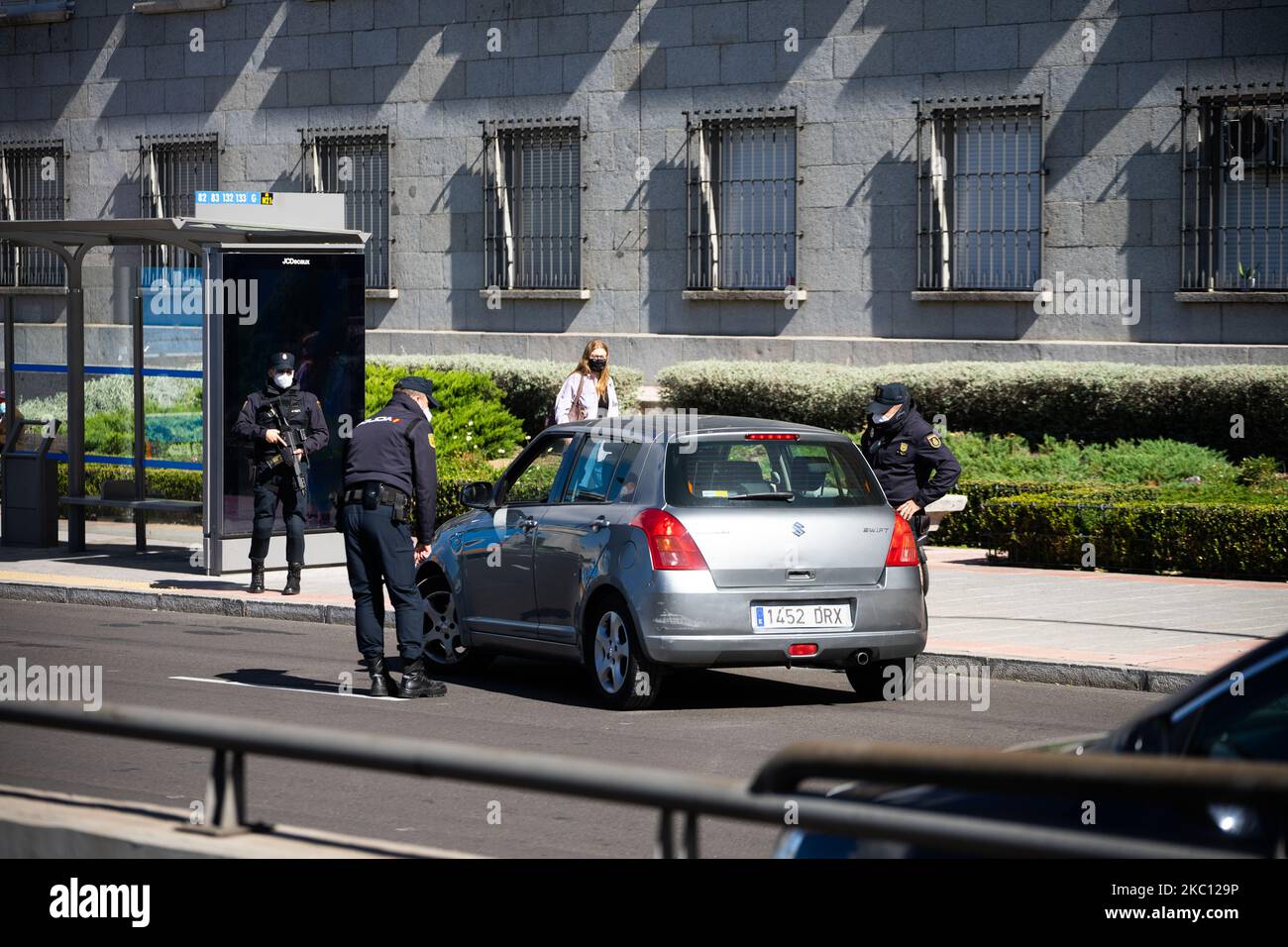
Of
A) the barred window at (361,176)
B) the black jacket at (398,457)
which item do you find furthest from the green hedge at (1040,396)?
the black jacket at (398,457)

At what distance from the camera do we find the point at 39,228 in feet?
59.0

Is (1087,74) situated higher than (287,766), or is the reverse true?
(1087,74)

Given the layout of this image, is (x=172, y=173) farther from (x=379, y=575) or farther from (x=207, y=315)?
(x=379, y=575)

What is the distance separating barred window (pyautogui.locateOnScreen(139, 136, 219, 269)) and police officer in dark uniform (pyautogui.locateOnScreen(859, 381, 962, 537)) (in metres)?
18.9

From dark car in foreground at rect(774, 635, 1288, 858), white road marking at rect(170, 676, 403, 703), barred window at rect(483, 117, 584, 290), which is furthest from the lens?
barred window at rect(483, 117, 584, 290)

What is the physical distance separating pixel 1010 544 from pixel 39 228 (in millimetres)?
9545

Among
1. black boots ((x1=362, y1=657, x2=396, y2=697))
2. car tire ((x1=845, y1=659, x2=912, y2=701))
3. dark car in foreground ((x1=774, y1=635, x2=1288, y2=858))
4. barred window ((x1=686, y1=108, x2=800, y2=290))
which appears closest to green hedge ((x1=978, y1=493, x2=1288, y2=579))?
car tire ((x1=845, y1=659, x2=912, y2=701))

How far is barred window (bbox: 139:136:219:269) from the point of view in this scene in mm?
29453

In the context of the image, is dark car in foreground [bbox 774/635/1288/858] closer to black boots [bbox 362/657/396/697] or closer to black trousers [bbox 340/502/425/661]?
black trousers [bbox 340/502/425/661]

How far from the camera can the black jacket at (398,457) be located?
11.0 metres

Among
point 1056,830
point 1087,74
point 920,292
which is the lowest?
point 1056,830
